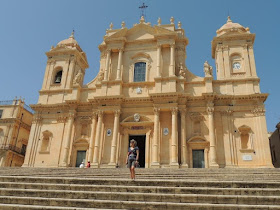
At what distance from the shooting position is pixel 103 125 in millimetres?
23188

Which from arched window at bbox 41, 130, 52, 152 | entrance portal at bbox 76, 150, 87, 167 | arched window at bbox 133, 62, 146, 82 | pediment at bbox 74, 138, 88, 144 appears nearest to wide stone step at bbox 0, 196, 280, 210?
entrance portal at bbox 76, 150, 87, 167

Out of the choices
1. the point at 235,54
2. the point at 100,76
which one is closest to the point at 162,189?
the point at 100,76

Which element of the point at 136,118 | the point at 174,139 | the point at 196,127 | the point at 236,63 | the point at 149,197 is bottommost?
the point at 149,197

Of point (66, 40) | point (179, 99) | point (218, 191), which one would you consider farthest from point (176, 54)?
point (218, 191)

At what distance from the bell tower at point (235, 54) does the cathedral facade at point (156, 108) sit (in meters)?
0.08

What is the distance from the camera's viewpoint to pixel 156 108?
22.1m

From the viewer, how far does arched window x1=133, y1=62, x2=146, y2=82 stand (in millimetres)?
24678

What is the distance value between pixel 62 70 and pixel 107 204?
22219 mm

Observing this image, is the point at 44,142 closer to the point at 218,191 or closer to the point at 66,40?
the point at 66,40

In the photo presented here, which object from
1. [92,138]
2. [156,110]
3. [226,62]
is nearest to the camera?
[156,110]

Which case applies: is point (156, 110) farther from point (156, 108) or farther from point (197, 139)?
point (197, 139)

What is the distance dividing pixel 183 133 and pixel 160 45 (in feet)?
28.2

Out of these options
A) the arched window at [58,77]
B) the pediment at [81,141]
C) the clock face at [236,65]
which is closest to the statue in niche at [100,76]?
the arched window at [58,77]

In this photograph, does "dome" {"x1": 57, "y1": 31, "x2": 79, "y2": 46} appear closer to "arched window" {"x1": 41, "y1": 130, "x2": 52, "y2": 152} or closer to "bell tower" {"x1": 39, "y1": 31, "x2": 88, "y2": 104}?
"bell tower" {"x1": 39, "y1": 31, "x2": 88, "y2": 104}
